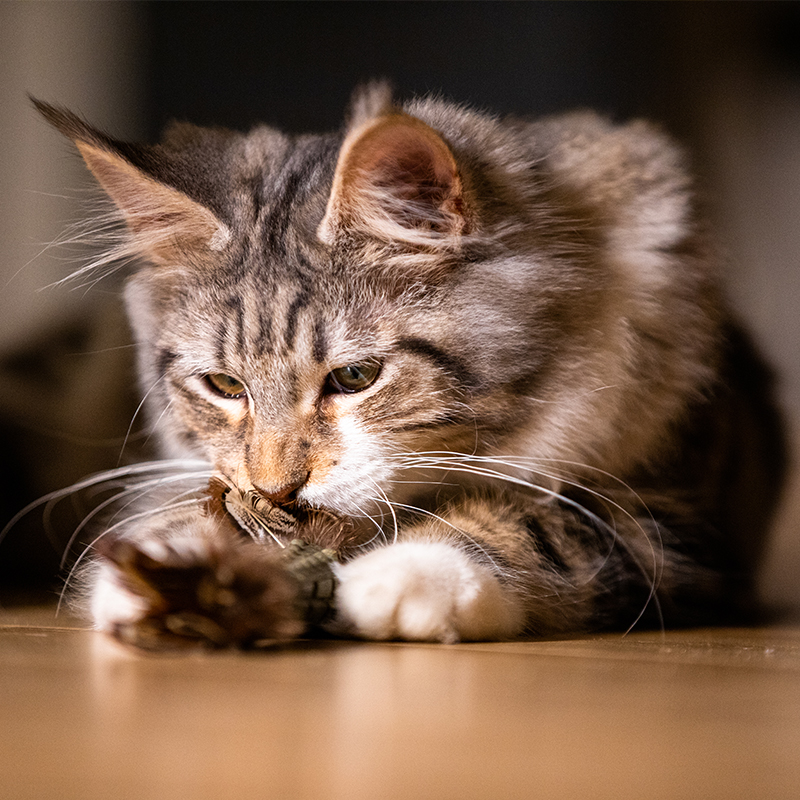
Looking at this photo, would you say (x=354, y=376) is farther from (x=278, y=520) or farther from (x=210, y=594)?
(x=210, y=594)

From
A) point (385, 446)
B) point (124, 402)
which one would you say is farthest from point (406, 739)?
point (124, 402)

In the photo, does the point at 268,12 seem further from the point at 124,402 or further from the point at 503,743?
the point at 503,743

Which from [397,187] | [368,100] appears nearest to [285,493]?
[397,187]

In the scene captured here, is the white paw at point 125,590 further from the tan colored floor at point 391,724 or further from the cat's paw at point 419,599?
the cat's paw at point 419,599

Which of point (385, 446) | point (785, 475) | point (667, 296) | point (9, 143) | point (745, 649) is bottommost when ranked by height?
point (745, 649)

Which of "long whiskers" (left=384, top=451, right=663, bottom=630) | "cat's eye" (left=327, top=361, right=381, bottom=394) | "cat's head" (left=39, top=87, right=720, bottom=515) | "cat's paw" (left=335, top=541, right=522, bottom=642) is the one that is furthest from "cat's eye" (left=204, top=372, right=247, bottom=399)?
"cat's paw" (left=335, top=541, right=522, bottom=642)

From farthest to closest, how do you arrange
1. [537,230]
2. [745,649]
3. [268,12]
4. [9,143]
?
1. [268,12]
2. [9,143]
3. [537,230]
4. [745,649]

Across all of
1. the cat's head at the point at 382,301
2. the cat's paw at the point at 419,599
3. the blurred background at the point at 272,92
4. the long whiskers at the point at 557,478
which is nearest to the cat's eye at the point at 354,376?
the cat's head at the point at 382,301

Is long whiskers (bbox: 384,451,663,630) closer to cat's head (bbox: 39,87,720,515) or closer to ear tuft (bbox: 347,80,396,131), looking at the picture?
cat's head (bbox: 39,87,720,515)
